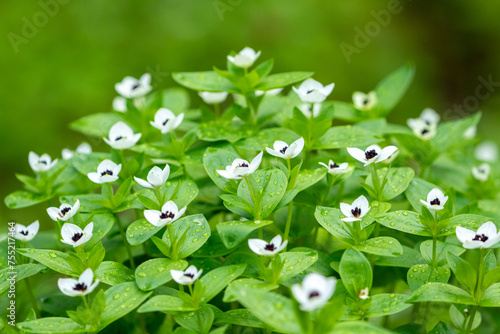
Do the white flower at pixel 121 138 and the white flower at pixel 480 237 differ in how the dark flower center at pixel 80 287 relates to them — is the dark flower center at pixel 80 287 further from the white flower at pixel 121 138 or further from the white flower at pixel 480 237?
the white flower at pixel 480 237

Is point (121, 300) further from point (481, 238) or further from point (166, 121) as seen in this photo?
point (481, 238)

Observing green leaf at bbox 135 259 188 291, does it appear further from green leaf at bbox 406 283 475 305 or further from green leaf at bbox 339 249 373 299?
green leaf at bbox 406 283 475 305

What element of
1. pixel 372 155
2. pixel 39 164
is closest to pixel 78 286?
pixel 39 164

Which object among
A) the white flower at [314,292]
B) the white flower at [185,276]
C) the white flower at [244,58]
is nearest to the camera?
the white flower at [314,292]

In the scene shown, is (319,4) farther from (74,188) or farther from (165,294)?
(165,294)

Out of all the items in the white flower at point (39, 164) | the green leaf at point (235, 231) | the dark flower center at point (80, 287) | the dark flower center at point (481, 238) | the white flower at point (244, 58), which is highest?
the white flower at point (244, 58)

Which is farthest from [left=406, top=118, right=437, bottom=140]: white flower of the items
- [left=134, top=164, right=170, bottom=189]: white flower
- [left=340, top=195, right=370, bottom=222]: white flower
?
[left=134, top=164, right=170, bottom=189]: white flower

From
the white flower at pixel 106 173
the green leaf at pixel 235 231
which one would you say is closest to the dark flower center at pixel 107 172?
the white flower at pixel 106 173
